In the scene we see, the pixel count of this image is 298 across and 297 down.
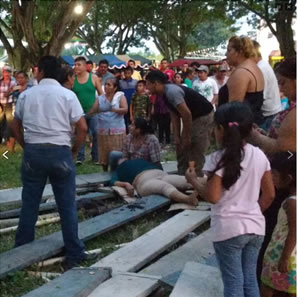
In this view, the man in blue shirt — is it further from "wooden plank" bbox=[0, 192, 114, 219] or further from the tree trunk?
the tree trunk

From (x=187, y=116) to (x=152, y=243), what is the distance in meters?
1.71

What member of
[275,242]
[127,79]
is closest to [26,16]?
[127,79]

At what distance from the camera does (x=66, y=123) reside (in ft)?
14.6

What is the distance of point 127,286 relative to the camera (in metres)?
3.99

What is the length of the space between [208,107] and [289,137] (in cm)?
331

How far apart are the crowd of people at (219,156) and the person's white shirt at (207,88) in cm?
328

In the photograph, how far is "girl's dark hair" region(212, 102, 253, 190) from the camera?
9.65 ft

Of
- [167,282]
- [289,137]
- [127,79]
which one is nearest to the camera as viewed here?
[289,137]

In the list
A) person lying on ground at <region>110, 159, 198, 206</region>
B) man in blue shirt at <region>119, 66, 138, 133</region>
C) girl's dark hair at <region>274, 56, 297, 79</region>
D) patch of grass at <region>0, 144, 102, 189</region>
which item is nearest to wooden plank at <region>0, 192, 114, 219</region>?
person lying on ground at <region>110, 159, 198, 206</region>

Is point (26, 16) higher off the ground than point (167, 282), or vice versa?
point (26, 16)

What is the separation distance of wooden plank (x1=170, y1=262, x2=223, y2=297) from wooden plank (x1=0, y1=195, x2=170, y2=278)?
128cm

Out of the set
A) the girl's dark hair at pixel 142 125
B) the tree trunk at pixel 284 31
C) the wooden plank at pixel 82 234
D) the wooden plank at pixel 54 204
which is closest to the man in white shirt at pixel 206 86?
the girl's dark hair at pixel 142 125

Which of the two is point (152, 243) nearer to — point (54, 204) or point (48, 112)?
point (48, 112)

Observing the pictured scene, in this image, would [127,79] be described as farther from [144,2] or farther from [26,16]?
[144,2]
